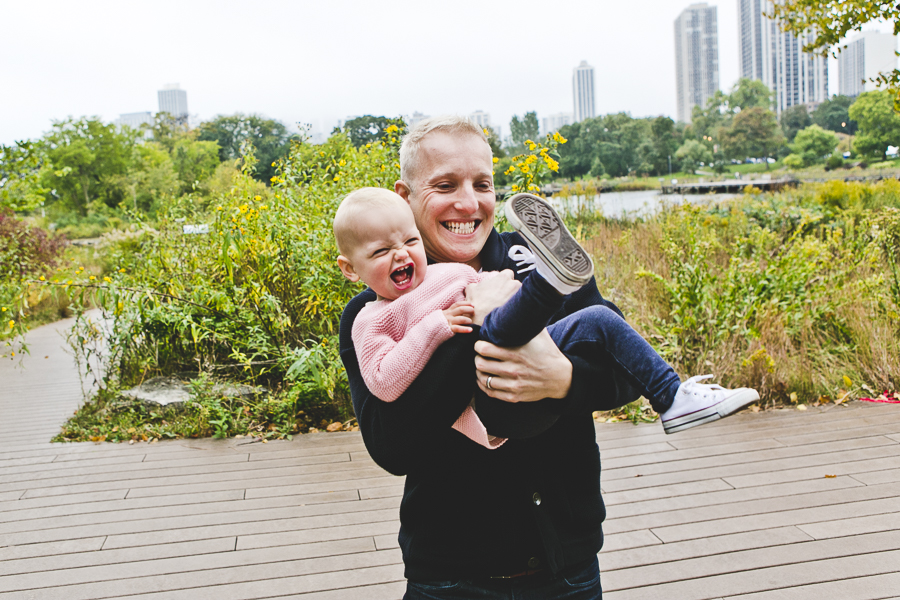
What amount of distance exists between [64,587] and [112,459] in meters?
1.66

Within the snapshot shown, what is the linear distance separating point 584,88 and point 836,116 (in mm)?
91295

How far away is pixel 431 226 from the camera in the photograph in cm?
128

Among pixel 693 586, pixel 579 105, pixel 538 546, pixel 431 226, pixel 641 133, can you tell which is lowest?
pixel 693 586

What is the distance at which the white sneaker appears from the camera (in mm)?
1180

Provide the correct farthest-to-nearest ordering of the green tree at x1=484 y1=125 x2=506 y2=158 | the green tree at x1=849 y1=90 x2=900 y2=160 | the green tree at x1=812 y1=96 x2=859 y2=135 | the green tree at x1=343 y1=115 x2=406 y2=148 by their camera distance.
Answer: the green tree at x1=812 y1=96 x2=859 y2=135, the green tree at x1=849 y1=90 x2=900 y2=160, the green tree at x1=343 y1=115 x2=406 y2=148, the green tree at x1=484 y1=125 x2=506 y2=158

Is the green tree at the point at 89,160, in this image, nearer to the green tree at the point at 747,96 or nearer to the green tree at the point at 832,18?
the green tree at the point at 832,18

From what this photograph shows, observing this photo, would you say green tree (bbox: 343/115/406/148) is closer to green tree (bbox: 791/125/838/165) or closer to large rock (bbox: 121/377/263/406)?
large rock (bbox: 121/377/263/406)

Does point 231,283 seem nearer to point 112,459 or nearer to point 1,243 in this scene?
point 112,459

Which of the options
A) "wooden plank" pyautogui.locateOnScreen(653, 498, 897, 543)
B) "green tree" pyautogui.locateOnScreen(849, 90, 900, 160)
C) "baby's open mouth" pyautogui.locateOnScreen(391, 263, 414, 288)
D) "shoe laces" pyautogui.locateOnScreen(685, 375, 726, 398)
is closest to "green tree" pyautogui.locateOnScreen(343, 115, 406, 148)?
"wooden plank" pyautogui.locateOnScreen(653, 498, 897, 543)

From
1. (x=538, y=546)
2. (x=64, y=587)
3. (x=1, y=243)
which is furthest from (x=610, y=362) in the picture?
(x=1, y=243)

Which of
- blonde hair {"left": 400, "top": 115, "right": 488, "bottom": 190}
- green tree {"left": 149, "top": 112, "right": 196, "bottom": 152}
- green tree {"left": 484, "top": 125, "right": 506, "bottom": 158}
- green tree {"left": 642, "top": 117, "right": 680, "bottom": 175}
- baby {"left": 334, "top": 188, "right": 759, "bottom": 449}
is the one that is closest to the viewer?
baby {"left": 334, "top": 188, "right": 759, "bottom": 449}

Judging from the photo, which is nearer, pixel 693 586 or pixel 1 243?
pixel 693 586

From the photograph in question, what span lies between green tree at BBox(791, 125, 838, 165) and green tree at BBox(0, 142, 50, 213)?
83176 millimetres

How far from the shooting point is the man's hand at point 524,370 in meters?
0.96
